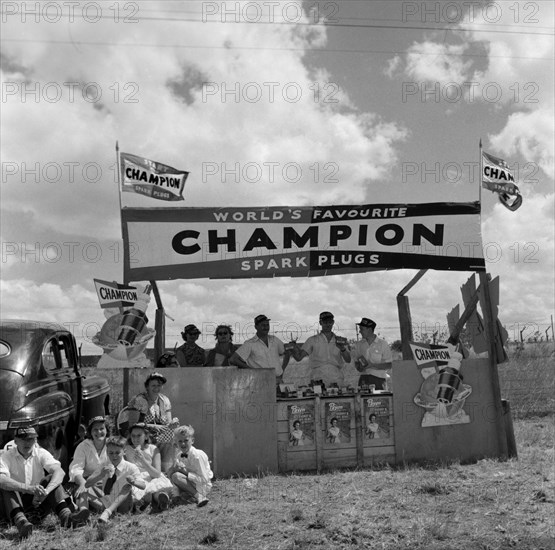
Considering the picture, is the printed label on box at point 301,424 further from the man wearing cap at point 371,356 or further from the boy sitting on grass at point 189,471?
the boy sitting on grass at point 189,471

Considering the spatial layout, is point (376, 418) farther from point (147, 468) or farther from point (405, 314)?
point (147, 468)

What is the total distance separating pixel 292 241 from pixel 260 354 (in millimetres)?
1671

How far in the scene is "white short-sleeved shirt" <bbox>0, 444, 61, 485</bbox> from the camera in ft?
19.7

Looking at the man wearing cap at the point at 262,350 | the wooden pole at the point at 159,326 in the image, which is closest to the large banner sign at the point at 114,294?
the wooden pole at the point at 159,326

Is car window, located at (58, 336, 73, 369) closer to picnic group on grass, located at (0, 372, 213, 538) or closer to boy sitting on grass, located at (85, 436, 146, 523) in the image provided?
picnic group on grass, located at (0, 372, 213, 538)

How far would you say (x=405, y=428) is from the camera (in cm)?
880

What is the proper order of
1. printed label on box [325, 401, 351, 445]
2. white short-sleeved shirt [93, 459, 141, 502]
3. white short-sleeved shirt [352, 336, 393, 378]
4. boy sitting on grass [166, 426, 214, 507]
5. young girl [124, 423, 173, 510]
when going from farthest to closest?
white short-sleeved shirt [352, 336, 393, 378]
printed label on box [325, 401, 351, 445]
boy sitting on grass [166, 426, 214, 507]
young girl [124, 423, 173, 510]
white short-sleeved shirt [93, 459, 141, 502]

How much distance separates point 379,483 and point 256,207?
4.07m

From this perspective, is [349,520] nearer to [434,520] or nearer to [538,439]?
[434,520]

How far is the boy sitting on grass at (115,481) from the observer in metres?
6.24

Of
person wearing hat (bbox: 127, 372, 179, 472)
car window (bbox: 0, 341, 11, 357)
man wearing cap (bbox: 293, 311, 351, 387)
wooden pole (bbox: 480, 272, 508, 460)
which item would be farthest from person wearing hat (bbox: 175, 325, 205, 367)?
wooden pole (bbox: 480, 272, 508, 460)

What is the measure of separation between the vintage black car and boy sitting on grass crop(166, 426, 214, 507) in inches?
49.5

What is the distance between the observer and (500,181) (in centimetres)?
983

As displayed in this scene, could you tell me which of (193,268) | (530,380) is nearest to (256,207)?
(193,268)
